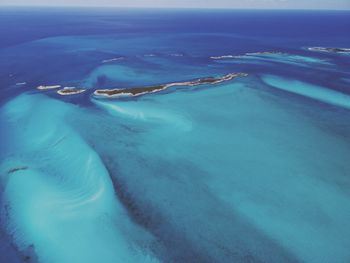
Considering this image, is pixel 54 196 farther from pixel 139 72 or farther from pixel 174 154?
pixel 139 72

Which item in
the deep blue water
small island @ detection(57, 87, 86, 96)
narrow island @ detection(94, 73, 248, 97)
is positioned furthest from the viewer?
small island @ detection(57, 87, 86, 96)

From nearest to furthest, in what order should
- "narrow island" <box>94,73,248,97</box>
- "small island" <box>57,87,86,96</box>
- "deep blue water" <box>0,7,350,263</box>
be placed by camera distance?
"deep blue water" <box>0,7,350,263</box>
"narrow island" <box>94,73,248,97</box>
"small island" <box>57,87,86,96</box>

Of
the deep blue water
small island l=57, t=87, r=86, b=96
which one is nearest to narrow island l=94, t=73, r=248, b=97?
the deep blue water

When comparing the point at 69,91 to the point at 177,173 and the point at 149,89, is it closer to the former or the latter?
the point at 149,89

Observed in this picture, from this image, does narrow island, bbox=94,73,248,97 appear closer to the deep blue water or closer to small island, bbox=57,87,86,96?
the deep blue water

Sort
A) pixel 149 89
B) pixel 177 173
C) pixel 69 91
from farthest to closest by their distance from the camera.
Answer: pixel 149 89 < pixel 69 91 < pixel 177 173

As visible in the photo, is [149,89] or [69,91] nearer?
[69,91]

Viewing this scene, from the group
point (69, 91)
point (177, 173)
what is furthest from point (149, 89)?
point (177, 173)

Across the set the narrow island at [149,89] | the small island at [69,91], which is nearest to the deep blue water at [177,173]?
the small island at [69,91]

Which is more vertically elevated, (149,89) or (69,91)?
(149,89)
